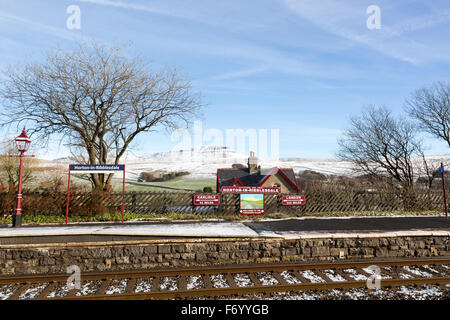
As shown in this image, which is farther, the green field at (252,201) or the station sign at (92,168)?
the green field at (252,201)

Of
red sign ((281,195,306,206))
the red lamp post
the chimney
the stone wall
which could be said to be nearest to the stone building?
the chimney

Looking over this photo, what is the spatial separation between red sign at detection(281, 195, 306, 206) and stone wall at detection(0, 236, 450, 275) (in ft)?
18.2

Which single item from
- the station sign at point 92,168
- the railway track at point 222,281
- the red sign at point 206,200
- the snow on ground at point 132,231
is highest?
the station sign at point 92,168

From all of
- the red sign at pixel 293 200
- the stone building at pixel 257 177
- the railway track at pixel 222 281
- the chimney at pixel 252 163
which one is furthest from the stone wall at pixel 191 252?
the chimney at pixel 252 163

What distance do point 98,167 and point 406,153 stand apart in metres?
21.8

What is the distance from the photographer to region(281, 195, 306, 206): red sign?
13.5m

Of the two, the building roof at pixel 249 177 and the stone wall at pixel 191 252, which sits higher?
the building roof at pixel 249 177

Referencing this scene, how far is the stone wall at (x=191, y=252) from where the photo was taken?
7012mm

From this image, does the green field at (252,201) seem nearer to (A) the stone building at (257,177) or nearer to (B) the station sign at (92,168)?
(B) the station sign at (92,168)

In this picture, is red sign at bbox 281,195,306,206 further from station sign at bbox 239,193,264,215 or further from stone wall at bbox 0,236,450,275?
stone wall at bbox 0,236,450,275

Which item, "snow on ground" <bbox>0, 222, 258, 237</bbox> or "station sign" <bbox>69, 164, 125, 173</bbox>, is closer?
"snow on ground" <bbox>0, 222, 258, 237</bbox>

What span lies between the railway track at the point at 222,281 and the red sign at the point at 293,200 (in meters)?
6.66
